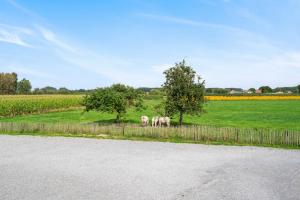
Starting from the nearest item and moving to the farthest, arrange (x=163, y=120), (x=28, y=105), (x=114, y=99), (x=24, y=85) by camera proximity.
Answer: (x=163, y=120) → (x=114, y=99) → (x=28, y=105) → (x=24, y=85)

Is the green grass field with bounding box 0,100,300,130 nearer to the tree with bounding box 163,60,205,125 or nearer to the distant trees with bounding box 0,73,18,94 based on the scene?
the tree with bounding box 163,60,205,125

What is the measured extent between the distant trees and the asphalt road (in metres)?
141

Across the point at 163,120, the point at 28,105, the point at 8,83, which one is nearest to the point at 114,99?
the point at 163,120

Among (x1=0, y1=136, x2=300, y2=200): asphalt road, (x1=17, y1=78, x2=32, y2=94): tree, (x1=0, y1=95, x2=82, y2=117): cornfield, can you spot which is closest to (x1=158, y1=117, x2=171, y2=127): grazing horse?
(x1=0, y1=136, x2=300, y2=200): asphalt road

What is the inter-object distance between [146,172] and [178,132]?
10.8 m

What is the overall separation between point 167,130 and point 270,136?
7.23 metres

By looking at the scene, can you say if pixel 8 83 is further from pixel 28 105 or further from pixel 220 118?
pixel 220 118

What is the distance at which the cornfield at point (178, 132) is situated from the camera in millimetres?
23219

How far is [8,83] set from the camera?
15462 centimetres

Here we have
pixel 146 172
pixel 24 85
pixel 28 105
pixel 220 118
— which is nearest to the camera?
pixel 146 172

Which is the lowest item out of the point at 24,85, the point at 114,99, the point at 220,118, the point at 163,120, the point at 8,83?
the point at 220,118

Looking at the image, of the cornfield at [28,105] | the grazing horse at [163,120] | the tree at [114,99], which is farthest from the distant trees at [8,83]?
the grazing horse at [163,120]

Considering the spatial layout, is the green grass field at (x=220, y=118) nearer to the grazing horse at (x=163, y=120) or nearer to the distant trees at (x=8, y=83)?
the grazing horse at (x=163, y=120)

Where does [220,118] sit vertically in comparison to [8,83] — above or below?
below
